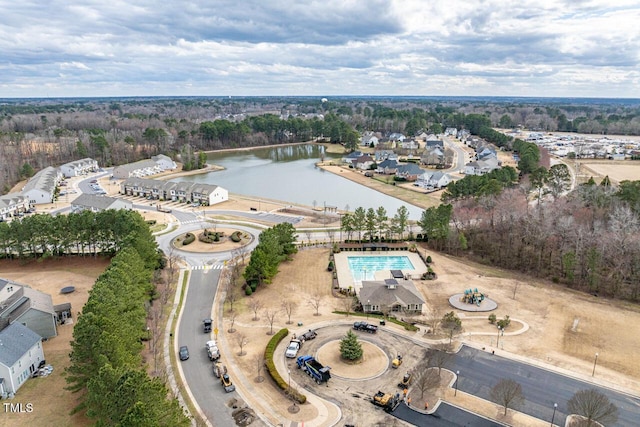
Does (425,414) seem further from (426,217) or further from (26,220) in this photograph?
(26,220)

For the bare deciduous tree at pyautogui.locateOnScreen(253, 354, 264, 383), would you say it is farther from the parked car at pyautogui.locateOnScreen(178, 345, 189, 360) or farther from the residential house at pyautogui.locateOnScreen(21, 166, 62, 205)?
the residential house at pyautogui.locateOnScreen(21, 166, 62, 205)

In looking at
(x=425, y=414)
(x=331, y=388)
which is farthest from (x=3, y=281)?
(x=425, y=414)

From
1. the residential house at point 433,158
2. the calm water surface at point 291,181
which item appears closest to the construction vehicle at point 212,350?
the calm water surface at point 291,181

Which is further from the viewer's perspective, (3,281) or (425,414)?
(3,281)

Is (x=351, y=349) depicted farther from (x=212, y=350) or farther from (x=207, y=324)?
(x=207, y=324)

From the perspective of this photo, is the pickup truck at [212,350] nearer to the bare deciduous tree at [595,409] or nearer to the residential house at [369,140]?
the bare deciduous tree at [595,409]

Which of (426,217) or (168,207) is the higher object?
(426,217)

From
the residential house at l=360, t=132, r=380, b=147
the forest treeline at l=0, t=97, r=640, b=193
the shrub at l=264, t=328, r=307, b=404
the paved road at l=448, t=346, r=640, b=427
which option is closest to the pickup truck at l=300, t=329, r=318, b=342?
the shrub at l=264, t=328, r=307, b=404
